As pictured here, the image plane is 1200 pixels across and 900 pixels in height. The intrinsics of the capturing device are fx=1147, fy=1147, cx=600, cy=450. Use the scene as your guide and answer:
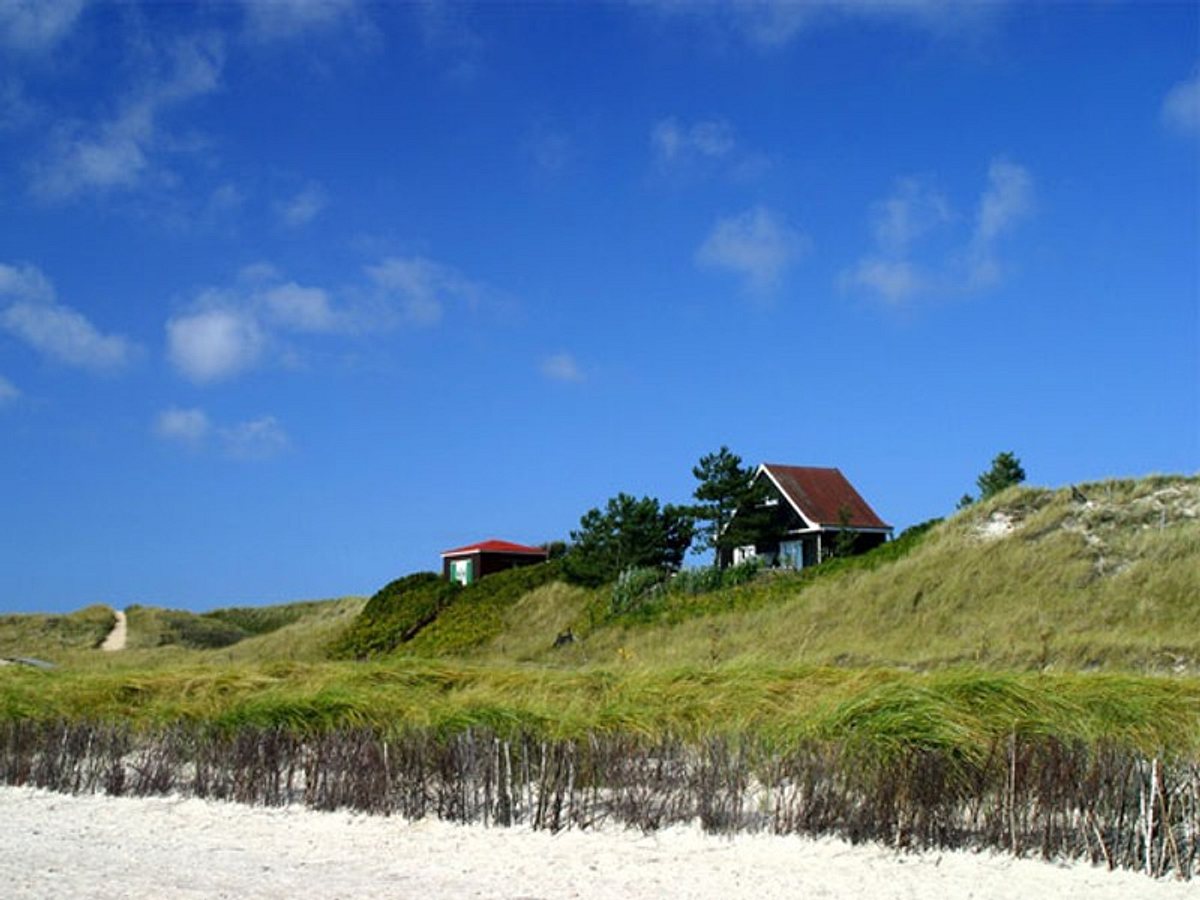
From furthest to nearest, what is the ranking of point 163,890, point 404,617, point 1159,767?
point 404,617 < point 1159,767 < point 163,890

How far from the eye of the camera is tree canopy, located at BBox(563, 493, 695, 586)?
29375 mm

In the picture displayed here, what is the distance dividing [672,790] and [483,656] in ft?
63.2

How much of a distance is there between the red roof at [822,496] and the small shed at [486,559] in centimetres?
915

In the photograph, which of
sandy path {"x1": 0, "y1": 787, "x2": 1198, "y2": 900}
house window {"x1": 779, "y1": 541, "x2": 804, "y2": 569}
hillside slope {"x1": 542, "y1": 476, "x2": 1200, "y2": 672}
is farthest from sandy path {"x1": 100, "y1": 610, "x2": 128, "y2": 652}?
sandy path {"x1": 0, "y1": 787, "x2": 1198, "y2": 900}

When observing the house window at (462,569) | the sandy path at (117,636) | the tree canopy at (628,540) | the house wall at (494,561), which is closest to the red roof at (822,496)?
the tree canopy at (628,540)

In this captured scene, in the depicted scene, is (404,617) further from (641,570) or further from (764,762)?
(764,762)

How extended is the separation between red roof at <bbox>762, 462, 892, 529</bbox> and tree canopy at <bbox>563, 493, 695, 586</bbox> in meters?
3.76

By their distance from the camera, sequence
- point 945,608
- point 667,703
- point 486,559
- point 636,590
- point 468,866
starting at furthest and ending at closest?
1. point 486,559
2. point 636,590
3. point 945,608
4. point 667,703
5. point 468,866

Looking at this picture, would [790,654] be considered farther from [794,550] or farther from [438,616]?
[438,616]

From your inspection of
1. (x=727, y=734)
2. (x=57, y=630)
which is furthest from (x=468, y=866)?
(x=57, y=630)

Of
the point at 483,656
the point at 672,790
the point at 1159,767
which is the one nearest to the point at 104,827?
the point at 672,790

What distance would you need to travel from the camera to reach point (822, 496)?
33.0 m

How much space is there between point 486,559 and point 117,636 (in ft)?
43.7

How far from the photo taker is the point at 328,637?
1296 inches
